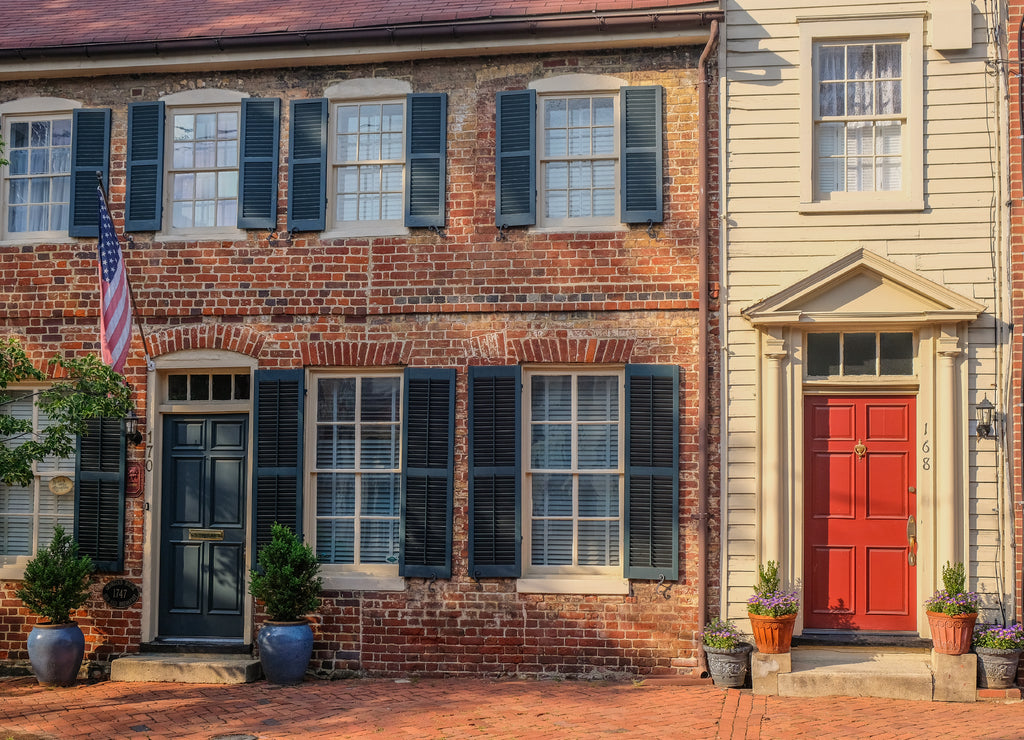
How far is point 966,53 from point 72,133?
827 centimetres

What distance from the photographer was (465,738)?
746 cm

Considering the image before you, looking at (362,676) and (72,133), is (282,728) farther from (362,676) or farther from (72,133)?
(72,133)

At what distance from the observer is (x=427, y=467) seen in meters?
9.77

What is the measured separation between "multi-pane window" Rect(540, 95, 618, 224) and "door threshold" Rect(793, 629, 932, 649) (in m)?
4.12

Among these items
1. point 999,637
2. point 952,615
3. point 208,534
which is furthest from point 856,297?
point 208,534

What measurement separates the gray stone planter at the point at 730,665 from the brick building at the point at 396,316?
0.42m

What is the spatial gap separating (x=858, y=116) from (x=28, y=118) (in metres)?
7.91

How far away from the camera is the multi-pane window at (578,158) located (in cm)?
980

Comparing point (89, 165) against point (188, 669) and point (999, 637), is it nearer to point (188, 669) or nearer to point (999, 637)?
point (188, 669)

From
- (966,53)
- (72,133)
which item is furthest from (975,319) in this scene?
(72,133)

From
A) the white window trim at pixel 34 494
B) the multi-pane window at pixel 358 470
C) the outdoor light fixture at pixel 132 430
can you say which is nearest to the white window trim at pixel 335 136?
the multi-pane window at pixel 358 470

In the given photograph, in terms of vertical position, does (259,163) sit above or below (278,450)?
above

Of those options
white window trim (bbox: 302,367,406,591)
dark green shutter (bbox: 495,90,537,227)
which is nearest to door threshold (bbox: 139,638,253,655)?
white window trim (bbox: 302,367,406,591)

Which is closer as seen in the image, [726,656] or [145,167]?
[726,656]
